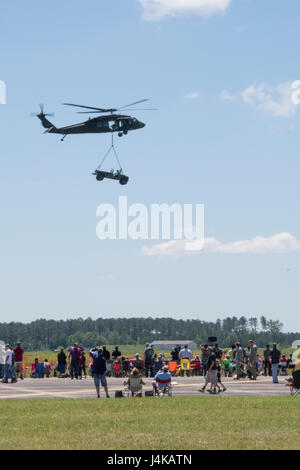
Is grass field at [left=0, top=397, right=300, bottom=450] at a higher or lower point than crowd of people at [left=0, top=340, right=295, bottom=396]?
lower

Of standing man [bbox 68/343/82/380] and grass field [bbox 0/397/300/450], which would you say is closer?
grass field [bbox 0/397/300/450]

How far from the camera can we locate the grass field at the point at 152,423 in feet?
42.9

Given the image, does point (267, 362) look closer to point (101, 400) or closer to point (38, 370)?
point (38, 370)

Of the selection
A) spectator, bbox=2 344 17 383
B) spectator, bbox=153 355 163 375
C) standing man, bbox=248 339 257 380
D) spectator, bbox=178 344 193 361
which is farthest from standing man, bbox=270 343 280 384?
spectator, bbox=2 344 17 383

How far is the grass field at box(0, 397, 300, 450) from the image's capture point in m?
13.1

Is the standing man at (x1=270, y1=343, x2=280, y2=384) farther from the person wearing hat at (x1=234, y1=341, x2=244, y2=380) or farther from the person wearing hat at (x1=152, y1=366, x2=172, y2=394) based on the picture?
the person wearing hat at (x1=152, y1=366, x2=172, y2=394)

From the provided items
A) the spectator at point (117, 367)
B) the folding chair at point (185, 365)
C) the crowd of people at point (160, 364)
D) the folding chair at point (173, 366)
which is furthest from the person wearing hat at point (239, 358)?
the spectator at point (117, 367)

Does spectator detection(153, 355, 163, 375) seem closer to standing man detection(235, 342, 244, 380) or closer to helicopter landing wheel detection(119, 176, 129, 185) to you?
standing man detection(235, 342, 244, 380)

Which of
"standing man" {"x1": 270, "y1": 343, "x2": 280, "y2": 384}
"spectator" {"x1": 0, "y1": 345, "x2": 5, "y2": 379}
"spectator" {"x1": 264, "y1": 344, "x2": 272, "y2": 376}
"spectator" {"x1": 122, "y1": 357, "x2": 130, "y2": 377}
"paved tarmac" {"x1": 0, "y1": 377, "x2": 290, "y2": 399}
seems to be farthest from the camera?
"spectator" {"x1": 122, "y1": 357, "x2": 130, "y2": 377}

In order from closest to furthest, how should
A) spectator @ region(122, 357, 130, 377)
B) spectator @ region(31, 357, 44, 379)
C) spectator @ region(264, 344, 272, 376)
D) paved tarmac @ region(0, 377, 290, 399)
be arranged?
paved tarmac @ region(0, 377, 290, 399) < spectator @ region(264, 344, 272, 376) < spectator @ region(122, 357, 130, 377) < spectator @ region(31, 357, 44, 379)

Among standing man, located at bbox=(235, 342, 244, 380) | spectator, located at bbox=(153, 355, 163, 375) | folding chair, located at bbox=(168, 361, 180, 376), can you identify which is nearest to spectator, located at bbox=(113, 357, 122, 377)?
spectator, located at bbox=(153, 355, 163, 375)

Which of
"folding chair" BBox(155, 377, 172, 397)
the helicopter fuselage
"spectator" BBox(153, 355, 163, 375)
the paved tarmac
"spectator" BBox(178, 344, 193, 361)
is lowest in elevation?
the paved tarmac

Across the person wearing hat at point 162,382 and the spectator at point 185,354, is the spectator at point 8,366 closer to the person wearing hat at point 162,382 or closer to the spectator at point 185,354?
the person wearing hat at point 162,382
